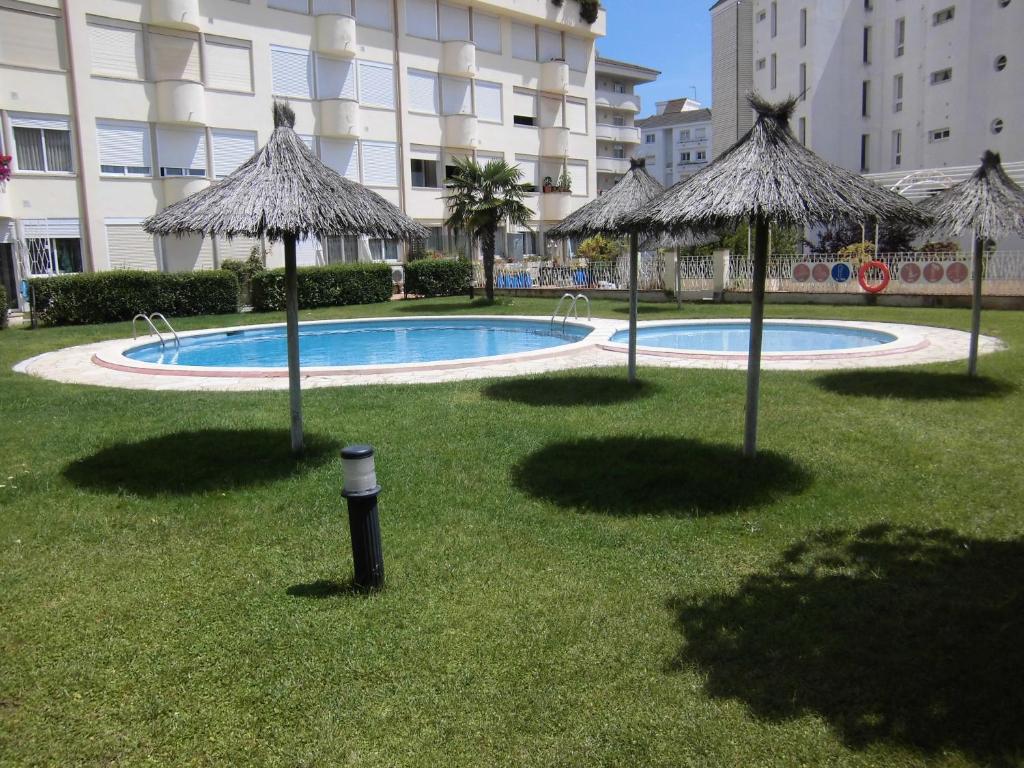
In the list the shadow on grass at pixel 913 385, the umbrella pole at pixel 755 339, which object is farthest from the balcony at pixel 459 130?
the umbrella pole at pixel 755 339

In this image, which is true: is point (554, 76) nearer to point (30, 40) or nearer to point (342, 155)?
point (342, 155)

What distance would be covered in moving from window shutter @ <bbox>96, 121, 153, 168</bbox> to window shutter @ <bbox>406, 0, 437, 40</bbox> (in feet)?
42.9

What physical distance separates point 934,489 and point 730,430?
221 centimetres

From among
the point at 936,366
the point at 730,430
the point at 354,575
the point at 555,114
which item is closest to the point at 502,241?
the point at 555,114

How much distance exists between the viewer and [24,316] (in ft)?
75.3

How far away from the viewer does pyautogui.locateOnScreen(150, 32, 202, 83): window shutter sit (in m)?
27.7

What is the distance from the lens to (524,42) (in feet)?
129

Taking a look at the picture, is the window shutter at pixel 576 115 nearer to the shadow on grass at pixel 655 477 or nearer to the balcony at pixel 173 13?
the balcony at pixel 173 13

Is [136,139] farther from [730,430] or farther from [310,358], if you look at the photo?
[730,430]

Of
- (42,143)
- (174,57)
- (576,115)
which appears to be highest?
(576,115)

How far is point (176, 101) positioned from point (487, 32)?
16347 mm

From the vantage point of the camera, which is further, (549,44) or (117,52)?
(549,44)

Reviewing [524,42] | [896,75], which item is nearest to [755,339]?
[524,42]

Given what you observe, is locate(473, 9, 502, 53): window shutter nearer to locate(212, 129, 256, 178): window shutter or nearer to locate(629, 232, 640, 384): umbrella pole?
locate(212, 129, 256, 178): window shutter
